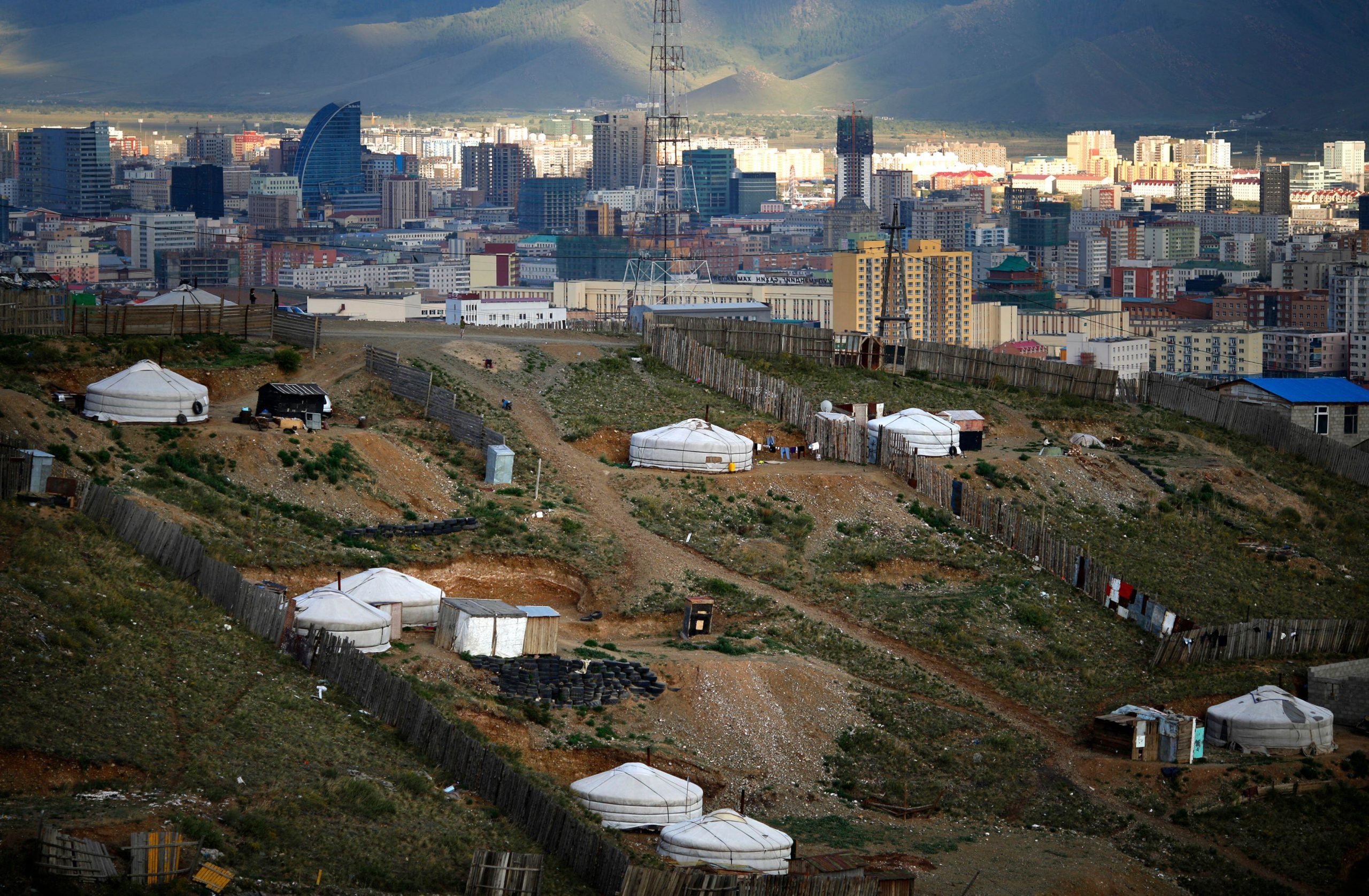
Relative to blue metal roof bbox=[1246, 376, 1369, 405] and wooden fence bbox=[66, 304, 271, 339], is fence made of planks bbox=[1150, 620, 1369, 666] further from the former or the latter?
wooden fence bbox=[66, 304, 271, 339]

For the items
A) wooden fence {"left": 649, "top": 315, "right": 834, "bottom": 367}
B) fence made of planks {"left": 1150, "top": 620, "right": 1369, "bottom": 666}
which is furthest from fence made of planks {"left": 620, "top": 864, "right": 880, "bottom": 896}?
wooden fence {"left": 649, "top": 315, "right": 834, "bottom": 367}

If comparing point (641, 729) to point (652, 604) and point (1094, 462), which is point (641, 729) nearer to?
point (652, 604)

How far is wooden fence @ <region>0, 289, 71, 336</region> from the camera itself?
41.1m

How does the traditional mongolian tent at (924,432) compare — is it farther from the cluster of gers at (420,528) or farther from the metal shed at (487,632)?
the metal shed at (487,632)

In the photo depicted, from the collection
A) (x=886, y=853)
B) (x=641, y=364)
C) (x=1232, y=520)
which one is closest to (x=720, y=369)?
(x=641, y=364)

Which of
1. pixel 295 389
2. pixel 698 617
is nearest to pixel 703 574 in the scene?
pixel 698 617

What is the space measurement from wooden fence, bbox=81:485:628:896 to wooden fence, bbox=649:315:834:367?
2494cm

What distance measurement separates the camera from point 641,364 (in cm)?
4862

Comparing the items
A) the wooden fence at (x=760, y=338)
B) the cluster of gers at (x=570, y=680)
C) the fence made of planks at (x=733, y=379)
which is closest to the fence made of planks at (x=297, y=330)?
the fence made of planks at (x=733, y=379)

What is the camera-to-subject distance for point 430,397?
132 feet

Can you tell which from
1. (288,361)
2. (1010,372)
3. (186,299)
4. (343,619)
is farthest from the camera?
(1010,372)

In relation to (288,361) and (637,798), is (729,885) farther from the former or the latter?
(288,361)

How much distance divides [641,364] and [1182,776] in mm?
22361

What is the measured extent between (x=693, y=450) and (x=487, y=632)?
482 inches
